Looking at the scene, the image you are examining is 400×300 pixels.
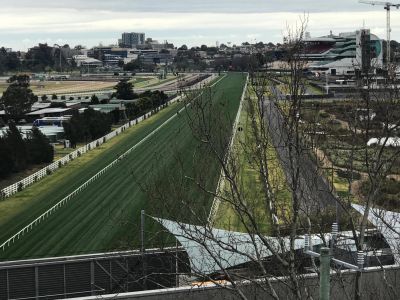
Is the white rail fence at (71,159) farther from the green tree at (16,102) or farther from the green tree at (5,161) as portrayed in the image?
the green tree at (16,102)

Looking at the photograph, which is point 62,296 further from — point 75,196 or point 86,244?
point 75,196

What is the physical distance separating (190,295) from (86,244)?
9563mm

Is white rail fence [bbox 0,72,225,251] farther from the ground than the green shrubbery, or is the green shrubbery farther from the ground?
the green shrubbery

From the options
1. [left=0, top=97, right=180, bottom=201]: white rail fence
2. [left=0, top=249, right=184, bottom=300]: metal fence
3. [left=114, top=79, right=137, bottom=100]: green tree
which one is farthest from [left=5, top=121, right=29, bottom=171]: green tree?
[left=114, top=79, right=137, bottom=100]: green tree

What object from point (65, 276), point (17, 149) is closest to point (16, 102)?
point (17, 149)

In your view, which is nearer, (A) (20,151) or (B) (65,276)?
(B) (65,276)

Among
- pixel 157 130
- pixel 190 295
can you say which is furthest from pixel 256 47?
pixel 157 130

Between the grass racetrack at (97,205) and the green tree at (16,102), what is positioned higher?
the green tree at (16,102)

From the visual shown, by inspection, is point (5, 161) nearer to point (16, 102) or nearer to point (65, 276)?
point (65, 276)

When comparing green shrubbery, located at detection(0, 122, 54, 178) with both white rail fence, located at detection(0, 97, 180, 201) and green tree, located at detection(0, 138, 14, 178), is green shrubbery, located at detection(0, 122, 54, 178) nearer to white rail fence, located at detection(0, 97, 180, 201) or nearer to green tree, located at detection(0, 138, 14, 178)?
green tree, located at detection(0, 138, 14, 178)

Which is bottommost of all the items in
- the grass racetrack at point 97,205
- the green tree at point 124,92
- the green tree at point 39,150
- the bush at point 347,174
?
the grass racetrack at point 97,205

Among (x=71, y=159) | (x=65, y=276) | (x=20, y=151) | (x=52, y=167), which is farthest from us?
(x=71, y=159)

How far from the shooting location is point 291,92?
7.66 m

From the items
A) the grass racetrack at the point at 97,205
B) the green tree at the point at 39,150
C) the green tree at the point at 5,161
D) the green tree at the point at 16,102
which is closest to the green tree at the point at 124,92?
the green tree at the point at 16,102
